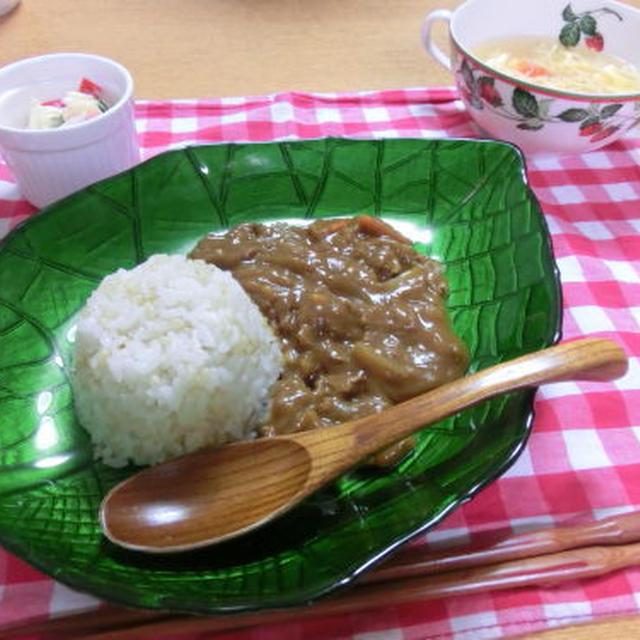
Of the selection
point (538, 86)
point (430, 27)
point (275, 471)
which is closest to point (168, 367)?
point (275, 471)

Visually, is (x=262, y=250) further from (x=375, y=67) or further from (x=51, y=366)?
(x=375, y=67)

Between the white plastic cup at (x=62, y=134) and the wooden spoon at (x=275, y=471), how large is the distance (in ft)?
3.17

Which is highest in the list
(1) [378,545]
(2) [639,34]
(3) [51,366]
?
(2) [639,34]

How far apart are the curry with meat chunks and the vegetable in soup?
764 mm

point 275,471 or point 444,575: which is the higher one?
point 275,471

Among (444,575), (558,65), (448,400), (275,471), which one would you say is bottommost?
(444,575)

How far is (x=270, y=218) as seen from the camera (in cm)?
182

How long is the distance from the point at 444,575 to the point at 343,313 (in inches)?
21.9

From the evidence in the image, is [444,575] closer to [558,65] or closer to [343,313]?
[343,313]

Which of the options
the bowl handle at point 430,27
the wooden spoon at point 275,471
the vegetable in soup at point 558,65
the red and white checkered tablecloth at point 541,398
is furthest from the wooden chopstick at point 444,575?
the bowl handle at point 430,27

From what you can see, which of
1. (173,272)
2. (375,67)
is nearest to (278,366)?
(173,272)

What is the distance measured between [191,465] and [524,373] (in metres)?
0.61

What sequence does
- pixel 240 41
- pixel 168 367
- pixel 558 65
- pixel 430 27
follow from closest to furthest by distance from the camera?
1. pixel 168 367
2. pixel 558 65
3. pixel 430 27
4. pixel 240 41

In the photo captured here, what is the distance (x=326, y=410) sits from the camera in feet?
4.39
